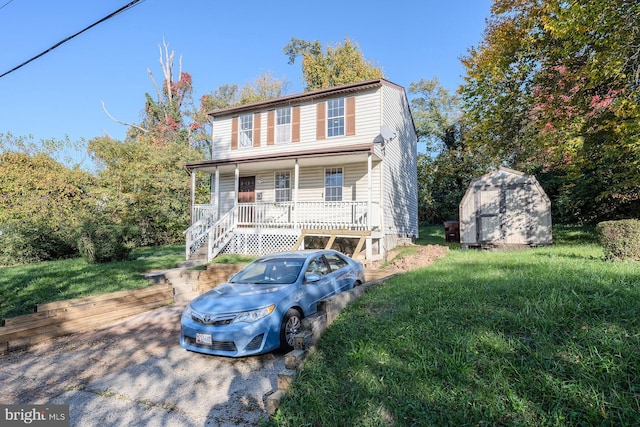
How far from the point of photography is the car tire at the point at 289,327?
4.62m

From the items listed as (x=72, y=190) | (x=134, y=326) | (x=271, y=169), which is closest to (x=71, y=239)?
(x=72, y=190)

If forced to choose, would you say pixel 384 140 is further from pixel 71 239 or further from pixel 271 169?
pixel 71 239

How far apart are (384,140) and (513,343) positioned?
1125cm

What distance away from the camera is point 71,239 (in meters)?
14.1

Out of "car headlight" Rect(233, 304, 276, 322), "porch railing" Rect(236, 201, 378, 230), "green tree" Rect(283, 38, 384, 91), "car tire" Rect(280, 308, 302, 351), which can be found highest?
"green tree" Rect(283, 38, 384, 91)

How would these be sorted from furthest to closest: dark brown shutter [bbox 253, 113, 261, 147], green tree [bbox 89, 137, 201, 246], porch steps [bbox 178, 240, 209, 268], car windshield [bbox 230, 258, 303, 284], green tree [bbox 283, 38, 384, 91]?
1. green tree [bbox 283, 38, 384, 91]
2. green tree [bbox 89, 137, 201, 246]
3. dark brown shutter [bbox 253, 113, 261, 147]
4. porch steps [bbox 178, 240, 209, 268]
5. car windshield [bbox 230, 258, 303, 284]

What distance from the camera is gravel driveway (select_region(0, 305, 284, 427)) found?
10.9 ft

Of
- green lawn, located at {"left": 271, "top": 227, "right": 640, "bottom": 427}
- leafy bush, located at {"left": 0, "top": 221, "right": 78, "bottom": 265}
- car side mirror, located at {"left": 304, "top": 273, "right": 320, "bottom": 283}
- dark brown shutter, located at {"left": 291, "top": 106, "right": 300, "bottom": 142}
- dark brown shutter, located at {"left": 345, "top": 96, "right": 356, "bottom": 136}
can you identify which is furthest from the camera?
dark brown shutter, located at {"left": 291, "top": 106, "right": 300, "bottom": 142}

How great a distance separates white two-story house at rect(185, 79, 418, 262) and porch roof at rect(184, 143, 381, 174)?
1.7 inches

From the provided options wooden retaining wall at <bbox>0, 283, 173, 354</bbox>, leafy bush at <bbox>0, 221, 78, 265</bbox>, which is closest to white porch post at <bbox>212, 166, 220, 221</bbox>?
leafy bush at <bbox>0, 221, 78, 265</bbox>

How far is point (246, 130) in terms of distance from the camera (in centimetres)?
1673

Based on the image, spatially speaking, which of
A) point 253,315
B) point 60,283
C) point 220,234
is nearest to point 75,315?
point 60,283

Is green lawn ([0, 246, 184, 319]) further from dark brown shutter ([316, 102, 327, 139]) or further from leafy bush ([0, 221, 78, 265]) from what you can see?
dark brown shutter ([316, 102, 327, 139])

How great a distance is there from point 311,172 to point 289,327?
11.0m
